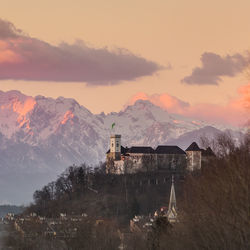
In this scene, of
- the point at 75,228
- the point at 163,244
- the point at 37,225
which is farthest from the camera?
the point at 37,225

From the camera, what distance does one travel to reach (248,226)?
59812mm

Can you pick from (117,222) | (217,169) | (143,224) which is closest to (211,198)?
(217,169)

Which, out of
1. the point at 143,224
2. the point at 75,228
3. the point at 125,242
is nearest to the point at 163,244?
the point at 125,242

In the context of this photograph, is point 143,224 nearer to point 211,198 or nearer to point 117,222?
point 117,222

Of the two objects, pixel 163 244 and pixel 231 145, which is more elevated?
pixel 231 145

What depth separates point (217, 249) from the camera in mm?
64188

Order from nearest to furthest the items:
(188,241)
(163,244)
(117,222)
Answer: (188,241), (163,244), (117,222)

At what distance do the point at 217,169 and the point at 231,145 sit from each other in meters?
2.41

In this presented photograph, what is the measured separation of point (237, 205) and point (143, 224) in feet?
374

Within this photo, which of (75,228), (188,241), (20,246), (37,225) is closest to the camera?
(188,241)

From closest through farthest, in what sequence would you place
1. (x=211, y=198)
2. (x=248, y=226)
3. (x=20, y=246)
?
(x=248, y=226) < (x=211, y=198) < (x=20, y=246)

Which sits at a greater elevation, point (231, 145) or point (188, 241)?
point (231, 145)

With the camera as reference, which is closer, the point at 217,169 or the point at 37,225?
the point at 217,169

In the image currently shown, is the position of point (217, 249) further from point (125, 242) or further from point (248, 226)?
point (125, 242)
